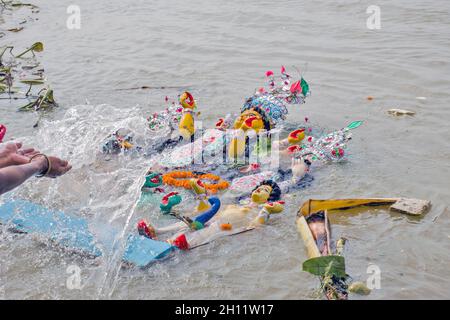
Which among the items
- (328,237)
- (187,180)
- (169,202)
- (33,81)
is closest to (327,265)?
(328,237)

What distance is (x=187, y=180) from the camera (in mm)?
5297

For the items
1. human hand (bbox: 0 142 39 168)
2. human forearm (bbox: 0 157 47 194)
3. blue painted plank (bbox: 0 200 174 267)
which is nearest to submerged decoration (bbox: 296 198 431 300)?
blue painted plank (bbox: 0 200 174 267)

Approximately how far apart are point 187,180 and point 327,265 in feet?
6.75

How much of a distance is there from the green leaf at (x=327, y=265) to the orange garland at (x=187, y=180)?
1.76m

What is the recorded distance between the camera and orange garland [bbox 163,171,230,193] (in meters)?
5.20

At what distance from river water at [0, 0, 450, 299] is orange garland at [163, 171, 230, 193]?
1.06 feet

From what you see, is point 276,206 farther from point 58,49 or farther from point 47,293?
point 58,49

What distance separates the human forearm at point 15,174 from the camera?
11.0 ft

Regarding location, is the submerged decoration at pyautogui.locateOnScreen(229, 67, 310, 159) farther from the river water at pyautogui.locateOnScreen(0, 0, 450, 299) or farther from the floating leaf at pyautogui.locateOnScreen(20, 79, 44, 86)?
the floating leaf at pyautogui.locateOnScreen(20, 79, 44, 86)

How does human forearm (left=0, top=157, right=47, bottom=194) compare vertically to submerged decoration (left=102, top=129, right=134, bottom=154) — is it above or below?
above

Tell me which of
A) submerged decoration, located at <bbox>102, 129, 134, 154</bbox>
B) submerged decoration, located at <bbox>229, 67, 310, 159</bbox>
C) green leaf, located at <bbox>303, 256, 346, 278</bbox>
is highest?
submerged decoration, located at <bbox>229, 67, 310, 159</bbox>

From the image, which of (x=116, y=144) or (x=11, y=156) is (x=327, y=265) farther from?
(x=116, y=144)

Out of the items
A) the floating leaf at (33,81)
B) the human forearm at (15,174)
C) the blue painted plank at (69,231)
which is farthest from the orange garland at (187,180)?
the floating leaf at (33,81)

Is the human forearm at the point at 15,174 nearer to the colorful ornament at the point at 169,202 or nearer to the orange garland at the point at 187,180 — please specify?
the colorful ornament at the point at 169,202
